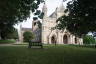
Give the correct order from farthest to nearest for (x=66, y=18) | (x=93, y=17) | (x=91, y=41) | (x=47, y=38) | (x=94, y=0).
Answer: (x=91, y=41)
(x=47, y=38)
(x=66, y=18)
(x=93, y=17)
(x=94, y=0)

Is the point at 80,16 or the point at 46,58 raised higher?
the point at 80,16

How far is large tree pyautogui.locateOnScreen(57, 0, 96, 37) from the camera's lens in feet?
24.6

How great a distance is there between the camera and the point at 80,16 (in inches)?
331

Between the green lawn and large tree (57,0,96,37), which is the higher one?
large tree (57,0,96,37)

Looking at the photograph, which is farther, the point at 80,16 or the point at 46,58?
the point at 46,58

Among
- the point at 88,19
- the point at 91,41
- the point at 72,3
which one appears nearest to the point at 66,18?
the point at 72,3

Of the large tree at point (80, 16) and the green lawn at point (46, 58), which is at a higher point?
the large tree at point (80, 16)

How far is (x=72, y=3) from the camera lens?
8.84 metres

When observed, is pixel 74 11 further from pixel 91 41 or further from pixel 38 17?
pixel 91 41

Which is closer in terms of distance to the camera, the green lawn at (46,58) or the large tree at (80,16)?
the large tree at (80,16)

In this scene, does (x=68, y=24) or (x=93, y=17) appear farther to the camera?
(x=68, y=24)

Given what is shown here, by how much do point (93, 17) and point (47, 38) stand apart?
61.7 meters

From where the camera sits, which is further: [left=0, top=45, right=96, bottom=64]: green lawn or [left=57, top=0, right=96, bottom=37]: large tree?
[left=0, top=45, right=96, bottom=64]: green lawn

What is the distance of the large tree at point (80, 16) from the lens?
749cm
